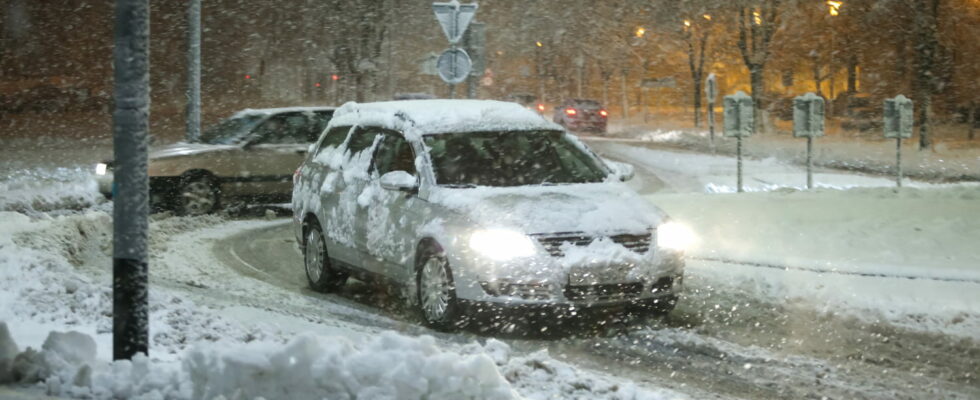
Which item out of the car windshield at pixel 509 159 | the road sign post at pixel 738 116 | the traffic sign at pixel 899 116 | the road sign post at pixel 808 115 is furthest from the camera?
the traffic sign at pixel 899 116

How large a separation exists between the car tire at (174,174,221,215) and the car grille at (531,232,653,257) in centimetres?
911

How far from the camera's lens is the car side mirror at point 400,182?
8.53 metres

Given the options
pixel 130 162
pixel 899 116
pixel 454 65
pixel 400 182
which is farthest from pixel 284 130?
pixel 130 162

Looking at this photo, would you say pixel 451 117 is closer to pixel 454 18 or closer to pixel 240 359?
pixel 240 359

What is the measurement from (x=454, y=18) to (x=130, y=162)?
10442mm

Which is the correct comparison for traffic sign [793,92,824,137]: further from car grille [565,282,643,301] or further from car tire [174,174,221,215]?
car grille [565,282,643,301]

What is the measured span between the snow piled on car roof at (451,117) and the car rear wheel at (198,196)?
6.58 metres

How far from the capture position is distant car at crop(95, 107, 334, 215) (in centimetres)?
1594

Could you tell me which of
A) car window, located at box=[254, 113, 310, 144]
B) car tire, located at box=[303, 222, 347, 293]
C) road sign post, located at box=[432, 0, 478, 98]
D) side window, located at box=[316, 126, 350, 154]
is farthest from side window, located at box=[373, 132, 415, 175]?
car window, located at box=[254, 113, 310, 144]

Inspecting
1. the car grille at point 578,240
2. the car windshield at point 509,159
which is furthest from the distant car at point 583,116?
the car grille at point 578,240

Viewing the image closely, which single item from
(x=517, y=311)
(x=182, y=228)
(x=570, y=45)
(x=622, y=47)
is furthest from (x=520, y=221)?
(x=570, y=45)

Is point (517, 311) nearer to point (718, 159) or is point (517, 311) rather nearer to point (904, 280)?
point (904, 280)

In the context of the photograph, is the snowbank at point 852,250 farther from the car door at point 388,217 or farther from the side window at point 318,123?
the side window at point 318,123

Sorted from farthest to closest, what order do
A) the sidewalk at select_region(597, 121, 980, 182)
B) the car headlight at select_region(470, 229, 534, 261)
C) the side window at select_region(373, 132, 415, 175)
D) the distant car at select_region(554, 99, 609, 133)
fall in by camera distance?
the distant car at select_region(554, 99, 609, 133) < the sidewalk at select_region(597, 121, 980, 182) < the side window at select_region(373, 132, 415, 175) < the car headlight at select_region(470, 229, 534, 261)
